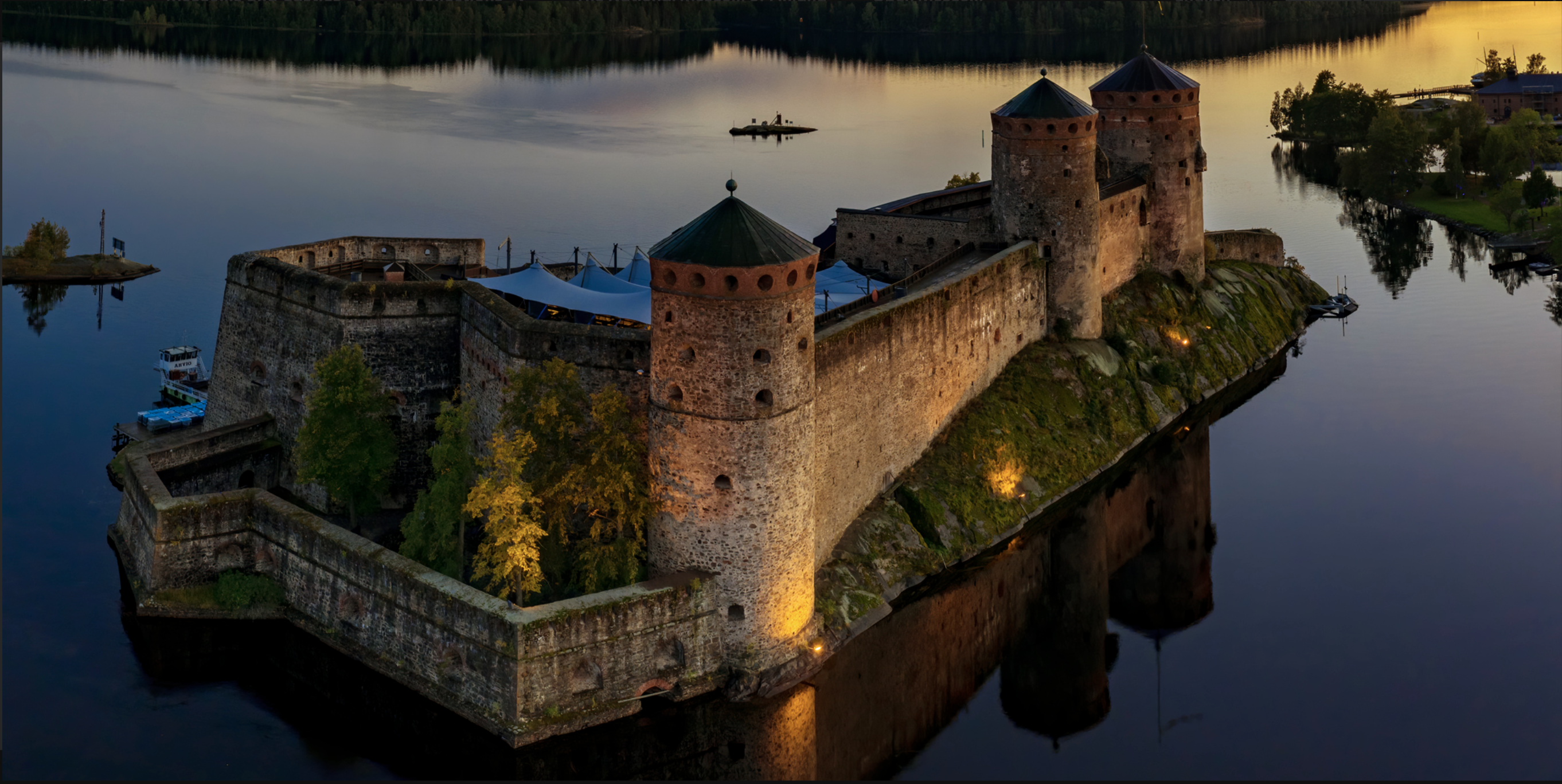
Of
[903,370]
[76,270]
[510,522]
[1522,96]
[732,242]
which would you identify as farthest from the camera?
[1522,96]

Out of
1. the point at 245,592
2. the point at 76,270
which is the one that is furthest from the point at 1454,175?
the point at 245,592

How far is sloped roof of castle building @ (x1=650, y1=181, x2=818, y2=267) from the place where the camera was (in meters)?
42.7

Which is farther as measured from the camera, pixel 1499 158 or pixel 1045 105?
pixel 1499 158

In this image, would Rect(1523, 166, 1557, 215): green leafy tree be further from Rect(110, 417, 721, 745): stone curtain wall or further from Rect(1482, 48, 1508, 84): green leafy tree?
Rect(110, 417, 721, 745): stone curtain wall

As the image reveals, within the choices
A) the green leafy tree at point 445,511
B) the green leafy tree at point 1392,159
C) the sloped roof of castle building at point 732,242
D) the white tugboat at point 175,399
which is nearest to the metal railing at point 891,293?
the sloped roof of castle building at point 732,242

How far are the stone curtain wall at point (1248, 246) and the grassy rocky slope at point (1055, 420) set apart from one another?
895mm

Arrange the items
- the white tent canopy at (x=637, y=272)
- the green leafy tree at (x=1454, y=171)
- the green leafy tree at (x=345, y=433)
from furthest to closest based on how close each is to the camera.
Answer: the green leafy tree at (x=1454, y=171), the white tent canopy at (x=637, y=272), the green leafy tree at (x=345, y=433)

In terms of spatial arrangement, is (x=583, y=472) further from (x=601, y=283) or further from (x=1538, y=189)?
(x=1538, y=189)

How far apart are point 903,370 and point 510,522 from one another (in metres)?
15.1

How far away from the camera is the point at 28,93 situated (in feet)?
525

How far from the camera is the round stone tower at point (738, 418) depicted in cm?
4306

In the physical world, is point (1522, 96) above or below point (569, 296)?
above

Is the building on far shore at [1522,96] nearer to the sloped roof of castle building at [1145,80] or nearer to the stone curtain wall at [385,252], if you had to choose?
the sloped roof of castle building at [1145,80]

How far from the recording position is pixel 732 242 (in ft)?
140
